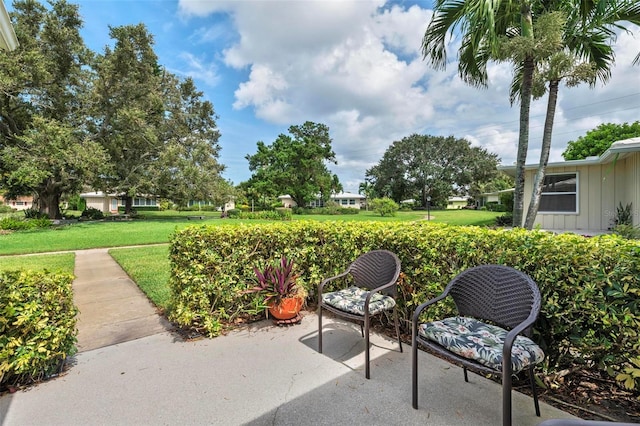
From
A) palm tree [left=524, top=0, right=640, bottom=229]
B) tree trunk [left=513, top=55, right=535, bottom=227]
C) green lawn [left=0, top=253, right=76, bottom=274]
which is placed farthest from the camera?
green lawn [left=0, top=253, right=76, bottom=274]

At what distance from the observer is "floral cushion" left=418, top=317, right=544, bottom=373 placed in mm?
1771

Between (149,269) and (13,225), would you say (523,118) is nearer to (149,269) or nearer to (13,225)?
(149,269)

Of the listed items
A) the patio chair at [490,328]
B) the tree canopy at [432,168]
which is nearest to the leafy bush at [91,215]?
the patio chair at [490,328]

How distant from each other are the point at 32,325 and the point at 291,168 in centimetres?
3288

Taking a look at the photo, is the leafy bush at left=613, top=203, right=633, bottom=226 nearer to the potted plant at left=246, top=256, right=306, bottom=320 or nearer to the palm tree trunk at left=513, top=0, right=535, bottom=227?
the palm tree trunk at left=513, top=0, right=535, bottom=227

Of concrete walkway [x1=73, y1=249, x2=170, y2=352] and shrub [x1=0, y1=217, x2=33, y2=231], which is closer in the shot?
concrete walkway [x1=73, y1=249, x2=170, y2=352]

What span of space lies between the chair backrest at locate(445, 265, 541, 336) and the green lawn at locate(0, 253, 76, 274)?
24.6 ft

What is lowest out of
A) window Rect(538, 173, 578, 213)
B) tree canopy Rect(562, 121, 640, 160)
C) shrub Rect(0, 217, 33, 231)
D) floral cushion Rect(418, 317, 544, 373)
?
floral cushion Rect(418, 317, 544, 373)

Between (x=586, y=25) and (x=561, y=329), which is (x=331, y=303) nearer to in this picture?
(x=561, y=329)

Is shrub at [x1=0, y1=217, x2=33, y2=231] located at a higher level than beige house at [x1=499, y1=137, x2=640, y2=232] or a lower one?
lower

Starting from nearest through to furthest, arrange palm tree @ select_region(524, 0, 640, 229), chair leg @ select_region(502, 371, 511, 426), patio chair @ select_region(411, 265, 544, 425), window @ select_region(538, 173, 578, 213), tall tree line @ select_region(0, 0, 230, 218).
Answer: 1. chair leg @ select_region(502, 371, 511, 426)
2. patio chair @ select_region(411, 265, 544, 425)
3. palm tree @ select_region(524, 0, 640, 229)
4. window @ select_region(538, 173, 578, 213)
5. tall tree line @ select_region(0, 0, 230, 218)

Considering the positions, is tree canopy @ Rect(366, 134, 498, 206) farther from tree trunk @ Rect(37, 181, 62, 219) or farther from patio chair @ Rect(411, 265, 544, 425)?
patio chair @ Rect(411, 265, 544, 425)

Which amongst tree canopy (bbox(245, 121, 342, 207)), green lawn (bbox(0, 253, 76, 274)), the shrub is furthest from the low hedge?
tree canopy (bbox(245, 121, 342, 207))

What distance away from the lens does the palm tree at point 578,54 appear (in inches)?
228
